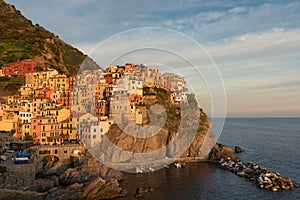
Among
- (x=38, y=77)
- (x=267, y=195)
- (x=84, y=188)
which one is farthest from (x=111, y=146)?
(x=38, y=77)

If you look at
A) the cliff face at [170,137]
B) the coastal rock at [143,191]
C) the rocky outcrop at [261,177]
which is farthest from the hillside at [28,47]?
the coastal rock at [143,191]

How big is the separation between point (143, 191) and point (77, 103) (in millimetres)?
31492

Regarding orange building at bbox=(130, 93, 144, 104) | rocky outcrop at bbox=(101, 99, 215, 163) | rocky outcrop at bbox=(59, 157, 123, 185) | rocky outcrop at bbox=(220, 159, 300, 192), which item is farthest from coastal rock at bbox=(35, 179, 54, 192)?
rocky outcrop at bbox=(220, 159, 300, 192)

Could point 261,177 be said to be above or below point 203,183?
above

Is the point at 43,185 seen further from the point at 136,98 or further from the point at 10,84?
the point at 10,84

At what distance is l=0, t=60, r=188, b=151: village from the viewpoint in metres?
48.3

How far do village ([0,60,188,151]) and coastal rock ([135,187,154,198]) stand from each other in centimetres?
1516

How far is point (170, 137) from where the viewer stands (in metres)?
51.8

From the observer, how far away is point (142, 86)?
6203 centimetres

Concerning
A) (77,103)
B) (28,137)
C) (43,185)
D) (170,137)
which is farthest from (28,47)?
(43,185)

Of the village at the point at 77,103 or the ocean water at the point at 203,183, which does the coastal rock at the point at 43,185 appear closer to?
the ocean water at the point at 203,183

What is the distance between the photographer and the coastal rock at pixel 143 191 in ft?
105

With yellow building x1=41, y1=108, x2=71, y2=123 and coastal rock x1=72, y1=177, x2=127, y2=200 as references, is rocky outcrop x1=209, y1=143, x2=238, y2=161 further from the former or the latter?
yellow building x1=41, y1=108, x2=71, y2=123

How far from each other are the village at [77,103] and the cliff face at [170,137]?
2.30 metres
